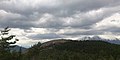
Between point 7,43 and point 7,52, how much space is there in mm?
3018

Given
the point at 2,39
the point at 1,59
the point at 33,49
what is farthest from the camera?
the point at 33,49

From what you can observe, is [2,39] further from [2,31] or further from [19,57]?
[19,57]

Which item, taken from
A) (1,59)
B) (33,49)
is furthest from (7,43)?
(33,49)

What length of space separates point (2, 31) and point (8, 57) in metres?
7.52

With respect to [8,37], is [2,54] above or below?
below

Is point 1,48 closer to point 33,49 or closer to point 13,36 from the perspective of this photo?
point 13,36

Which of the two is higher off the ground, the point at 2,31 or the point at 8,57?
the point at 2,31

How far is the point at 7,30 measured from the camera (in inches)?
2544

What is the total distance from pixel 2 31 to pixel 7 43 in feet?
10.8

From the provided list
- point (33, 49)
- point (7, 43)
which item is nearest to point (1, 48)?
point (7, 43)

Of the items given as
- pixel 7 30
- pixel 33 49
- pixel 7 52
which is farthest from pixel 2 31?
pixel 33 49

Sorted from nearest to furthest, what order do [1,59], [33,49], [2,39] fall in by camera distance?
[1,59]
[2,39]
[33,49]

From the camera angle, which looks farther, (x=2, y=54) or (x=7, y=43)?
(x=7, y=43)

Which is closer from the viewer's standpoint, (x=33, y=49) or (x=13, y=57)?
(x=13, y=57)
